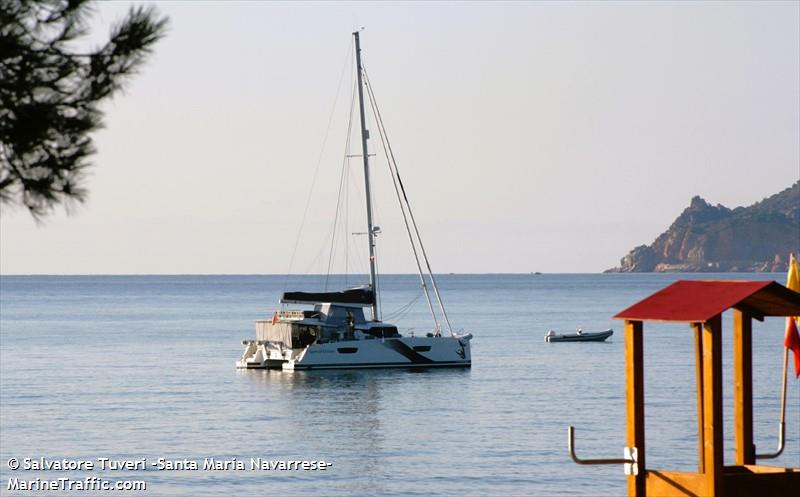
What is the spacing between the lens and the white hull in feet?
194

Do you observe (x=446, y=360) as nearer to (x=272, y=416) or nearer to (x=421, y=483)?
(x=272, y=416)

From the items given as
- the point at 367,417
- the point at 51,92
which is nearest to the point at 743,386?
the point at 51,92

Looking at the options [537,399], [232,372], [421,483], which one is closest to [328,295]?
[232,372]

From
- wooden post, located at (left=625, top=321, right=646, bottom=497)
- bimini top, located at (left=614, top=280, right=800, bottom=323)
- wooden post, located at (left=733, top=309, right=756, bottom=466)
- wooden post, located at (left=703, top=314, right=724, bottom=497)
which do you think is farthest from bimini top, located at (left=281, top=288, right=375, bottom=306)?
wooden post, located at (left=703, top=314, right=724, bottom=497)

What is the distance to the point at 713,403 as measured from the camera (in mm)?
15906

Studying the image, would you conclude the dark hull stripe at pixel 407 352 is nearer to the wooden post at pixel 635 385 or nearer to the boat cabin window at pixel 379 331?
the boat cabin window at pixel 379 331

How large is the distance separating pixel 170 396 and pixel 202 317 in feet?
271

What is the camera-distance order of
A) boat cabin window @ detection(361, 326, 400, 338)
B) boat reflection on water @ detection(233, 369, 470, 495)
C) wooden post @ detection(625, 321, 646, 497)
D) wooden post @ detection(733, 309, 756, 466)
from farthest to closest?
boat cabin window @ detection(361, 326, 400, 338), boat reflection on water @ detection(233, 369, 470, 495), wooden post @ detection(733, 309, 756, 466), wooden post @ detection(625, 321, 646, 497)

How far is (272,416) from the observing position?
4634cm

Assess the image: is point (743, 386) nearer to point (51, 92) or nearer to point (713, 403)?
point (713, 403)

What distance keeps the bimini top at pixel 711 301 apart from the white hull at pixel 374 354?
41.9m

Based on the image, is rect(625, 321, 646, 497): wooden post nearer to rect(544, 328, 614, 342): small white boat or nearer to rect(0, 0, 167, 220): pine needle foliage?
rect(0, 0, 167, 220): pine needle foliage

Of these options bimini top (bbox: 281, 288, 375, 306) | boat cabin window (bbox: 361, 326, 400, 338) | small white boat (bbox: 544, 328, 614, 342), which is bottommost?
small white boat (bbox: 544, 328, 614, 342)

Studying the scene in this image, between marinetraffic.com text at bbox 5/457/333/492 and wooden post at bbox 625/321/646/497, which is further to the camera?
marinetraffic.com text at bbox 5/457/333/492
